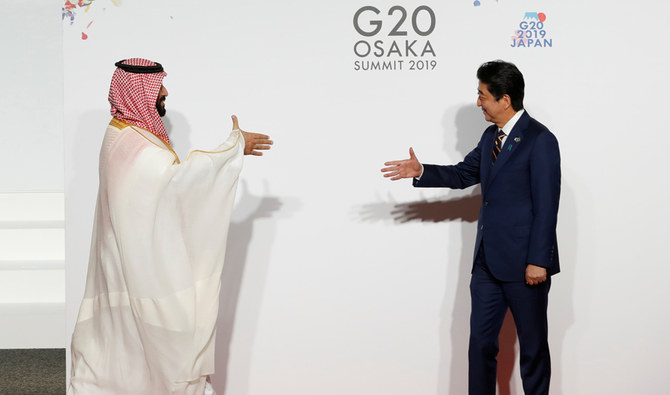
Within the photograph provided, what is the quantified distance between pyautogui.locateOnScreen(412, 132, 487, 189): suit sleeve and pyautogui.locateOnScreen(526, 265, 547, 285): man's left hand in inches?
20.8

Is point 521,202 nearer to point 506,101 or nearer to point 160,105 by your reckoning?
point 506,101

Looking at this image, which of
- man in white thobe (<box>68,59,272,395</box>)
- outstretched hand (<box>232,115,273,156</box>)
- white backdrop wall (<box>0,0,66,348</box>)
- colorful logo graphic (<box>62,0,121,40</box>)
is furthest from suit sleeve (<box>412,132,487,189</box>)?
white backdrop wall (<box>0,0,66,348</box>)

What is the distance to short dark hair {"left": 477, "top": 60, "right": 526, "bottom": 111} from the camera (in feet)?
9.80

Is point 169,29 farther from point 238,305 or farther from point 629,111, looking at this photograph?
point 629,111

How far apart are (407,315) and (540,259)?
3.12 feet

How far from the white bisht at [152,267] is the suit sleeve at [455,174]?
0.81m

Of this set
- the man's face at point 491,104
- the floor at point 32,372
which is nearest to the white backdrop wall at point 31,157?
the floor at point 32,372

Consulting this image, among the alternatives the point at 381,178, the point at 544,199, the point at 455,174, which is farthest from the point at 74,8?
the point at 544,199

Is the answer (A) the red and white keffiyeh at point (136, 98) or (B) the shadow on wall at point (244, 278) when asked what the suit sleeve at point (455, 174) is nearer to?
(B) the shadow on wall at point (244, 278)

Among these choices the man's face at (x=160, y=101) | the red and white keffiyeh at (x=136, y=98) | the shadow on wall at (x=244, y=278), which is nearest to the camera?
the red and white keffiyeh at (x=136, y=98)

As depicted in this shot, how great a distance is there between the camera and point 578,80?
3.52 metres

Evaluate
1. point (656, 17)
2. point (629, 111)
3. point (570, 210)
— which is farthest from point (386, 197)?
point (656, 17)

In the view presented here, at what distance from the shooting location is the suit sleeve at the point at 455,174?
3.22 metres

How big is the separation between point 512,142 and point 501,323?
0.73 m
